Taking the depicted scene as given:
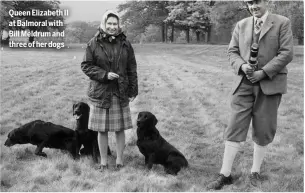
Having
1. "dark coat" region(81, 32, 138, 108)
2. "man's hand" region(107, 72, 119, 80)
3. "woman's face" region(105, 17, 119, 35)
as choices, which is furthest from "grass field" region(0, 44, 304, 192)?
"woman's face" region(105, 17, 119, 35)

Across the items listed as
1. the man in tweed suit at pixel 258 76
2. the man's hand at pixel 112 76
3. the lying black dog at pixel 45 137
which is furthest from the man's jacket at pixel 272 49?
the lying black dog at pixel 45 137

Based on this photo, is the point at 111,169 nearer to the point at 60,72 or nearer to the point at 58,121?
the point at 58,121

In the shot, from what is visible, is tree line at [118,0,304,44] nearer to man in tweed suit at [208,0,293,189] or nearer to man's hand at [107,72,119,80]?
man's hand at [107,72,119,80]

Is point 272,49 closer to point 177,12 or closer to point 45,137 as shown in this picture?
point 45,137

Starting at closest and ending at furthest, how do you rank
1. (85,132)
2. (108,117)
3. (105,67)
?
(105,67)
(108,117)
(85,132)

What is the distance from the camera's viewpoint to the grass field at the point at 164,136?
3.98m

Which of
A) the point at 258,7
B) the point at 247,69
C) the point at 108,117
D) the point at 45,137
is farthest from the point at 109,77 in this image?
the point at 258,7

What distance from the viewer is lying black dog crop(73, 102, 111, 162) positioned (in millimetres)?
4528

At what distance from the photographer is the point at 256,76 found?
12.1 ft

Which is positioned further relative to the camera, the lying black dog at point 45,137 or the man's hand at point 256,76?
the lying black dog at point 45,137

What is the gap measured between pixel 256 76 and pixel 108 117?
1.77m

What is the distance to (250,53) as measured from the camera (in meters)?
3.72

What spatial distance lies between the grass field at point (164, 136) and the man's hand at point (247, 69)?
1243 mm

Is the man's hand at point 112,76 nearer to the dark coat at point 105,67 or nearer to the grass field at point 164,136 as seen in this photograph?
the dark coat at point 105,67
